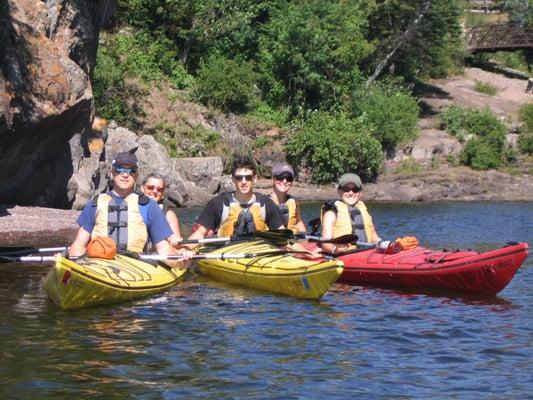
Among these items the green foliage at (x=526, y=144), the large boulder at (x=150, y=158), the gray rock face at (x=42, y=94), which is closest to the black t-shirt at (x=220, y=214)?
the gray rock face at (x=42, y=94)

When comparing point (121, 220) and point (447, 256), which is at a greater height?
point (121, 220)

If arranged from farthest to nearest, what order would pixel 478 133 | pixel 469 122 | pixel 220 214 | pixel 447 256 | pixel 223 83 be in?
pixel 469 122
pixel 478 133
pixel 223 83
pixel 220 214
pixel 447 256

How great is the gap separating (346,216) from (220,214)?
1571 millimetres

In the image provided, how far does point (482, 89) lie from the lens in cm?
4431

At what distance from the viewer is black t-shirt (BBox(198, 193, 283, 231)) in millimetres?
10742

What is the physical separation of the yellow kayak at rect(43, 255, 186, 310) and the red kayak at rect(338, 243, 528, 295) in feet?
8.60

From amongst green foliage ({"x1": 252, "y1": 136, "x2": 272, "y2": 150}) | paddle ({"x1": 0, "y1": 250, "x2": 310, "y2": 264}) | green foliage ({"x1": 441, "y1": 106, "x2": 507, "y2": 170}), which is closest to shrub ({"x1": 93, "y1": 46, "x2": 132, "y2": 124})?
green foliage ({"x1": 252, "y1": 136, "x2": 272, "y2": 150})

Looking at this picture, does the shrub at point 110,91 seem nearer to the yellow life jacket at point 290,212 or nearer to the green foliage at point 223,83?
the green foliage at point 223,83

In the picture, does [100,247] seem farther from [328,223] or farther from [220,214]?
[328,223]

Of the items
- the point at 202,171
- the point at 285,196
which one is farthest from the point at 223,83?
the point at 285,196

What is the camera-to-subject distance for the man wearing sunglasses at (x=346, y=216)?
35.4 feet

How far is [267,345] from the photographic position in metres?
7.15

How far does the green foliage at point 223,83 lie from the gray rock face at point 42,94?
566 inches

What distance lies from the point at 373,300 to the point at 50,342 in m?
3.77
